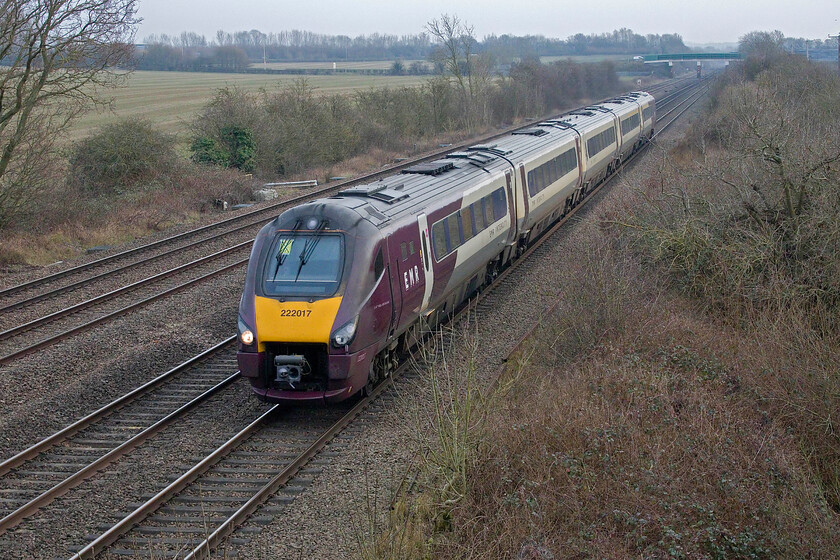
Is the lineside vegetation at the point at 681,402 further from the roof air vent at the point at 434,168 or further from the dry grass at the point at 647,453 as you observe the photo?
the roof air vent at the point at 434,168

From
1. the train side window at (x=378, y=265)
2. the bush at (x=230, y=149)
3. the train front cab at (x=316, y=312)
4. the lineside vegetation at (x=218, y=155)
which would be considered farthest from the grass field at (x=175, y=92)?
the train side window at (x=378, y=265)

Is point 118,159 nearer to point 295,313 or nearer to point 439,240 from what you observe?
point 439,240

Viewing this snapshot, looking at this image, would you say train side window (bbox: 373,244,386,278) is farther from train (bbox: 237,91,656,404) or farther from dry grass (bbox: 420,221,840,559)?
dry grass (bbox: 420,221,840,559)

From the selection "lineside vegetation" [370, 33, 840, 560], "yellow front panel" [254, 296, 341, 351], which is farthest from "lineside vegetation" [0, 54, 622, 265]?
"lineside vegetation" [370, 33, 840, 560]

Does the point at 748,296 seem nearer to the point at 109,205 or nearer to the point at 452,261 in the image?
the point at 452,261

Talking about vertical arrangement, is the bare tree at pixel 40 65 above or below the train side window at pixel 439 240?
above

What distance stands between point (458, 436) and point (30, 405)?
6.49 m

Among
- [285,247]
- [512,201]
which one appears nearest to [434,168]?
[512,201]

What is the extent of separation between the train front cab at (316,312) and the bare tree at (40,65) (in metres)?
13.1

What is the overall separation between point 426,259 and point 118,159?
18416 mm

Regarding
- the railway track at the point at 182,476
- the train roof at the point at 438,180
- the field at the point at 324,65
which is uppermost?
the field at the point at 324,65

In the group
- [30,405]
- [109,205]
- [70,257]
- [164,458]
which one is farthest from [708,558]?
[109,205]

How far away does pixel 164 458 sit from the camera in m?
9.08

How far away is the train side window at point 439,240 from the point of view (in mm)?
12289
